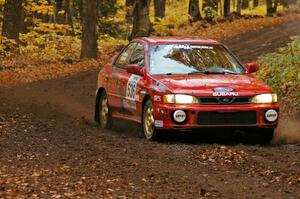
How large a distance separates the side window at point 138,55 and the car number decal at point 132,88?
26cm

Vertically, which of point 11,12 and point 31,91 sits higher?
point 11,12

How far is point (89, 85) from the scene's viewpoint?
22.7 metres

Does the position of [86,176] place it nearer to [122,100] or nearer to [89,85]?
[122,100]

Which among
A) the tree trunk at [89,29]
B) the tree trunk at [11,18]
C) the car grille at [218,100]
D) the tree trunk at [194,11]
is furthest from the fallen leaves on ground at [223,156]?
the tree trunk at [194,11]

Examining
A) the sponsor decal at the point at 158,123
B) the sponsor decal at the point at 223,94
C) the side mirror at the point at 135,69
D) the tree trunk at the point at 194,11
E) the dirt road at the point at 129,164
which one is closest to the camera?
the dirt road at the point at 129,164

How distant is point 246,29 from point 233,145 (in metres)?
25.9

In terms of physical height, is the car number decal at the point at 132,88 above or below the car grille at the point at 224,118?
above

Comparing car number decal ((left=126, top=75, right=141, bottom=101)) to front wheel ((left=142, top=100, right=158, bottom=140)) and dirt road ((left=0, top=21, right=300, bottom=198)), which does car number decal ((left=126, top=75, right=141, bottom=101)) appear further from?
dirt road ((left=0, top=21, right=300, bottom=198))

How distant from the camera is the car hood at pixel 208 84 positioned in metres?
10.7

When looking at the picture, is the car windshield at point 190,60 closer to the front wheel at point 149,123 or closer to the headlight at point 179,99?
the front wheel at point 149,123

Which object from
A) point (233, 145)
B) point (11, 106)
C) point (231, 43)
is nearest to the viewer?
point (233, 145)

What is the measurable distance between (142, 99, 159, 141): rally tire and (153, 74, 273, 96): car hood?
1.43 feet

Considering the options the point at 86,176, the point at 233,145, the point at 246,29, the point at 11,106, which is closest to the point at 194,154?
the point at 233,145

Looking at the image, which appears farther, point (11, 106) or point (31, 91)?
point (31, 91)
